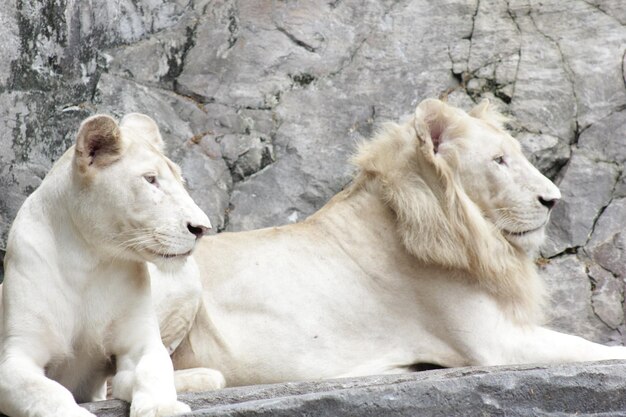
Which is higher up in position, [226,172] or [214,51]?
[214,51]

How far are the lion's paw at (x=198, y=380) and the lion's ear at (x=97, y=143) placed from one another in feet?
3.34

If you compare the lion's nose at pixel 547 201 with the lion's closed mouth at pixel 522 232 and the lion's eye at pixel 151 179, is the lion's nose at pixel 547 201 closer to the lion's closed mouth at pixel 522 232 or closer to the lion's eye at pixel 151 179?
the lion's closed mouth at pixel 522 232

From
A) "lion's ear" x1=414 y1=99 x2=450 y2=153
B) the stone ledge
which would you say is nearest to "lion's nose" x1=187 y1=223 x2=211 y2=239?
the stone ledge

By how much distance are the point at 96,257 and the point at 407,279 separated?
167 cm

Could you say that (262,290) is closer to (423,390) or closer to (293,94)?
(423,390)

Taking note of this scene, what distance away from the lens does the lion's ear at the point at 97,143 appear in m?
4.25

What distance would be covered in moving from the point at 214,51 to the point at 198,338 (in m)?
2.83

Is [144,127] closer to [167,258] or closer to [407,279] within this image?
[167,258]

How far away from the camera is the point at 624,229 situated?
7.23 metres

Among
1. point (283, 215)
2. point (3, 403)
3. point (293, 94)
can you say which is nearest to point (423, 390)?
point (3, 403)

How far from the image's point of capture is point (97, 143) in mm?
4316

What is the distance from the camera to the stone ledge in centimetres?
384

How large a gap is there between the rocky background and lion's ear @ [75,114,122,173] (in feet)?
8.56

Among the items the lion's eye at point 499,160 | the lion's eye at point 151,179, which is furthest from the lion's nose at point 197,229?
the lion's eye at point 499,160
